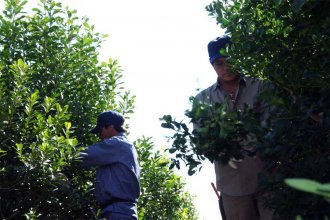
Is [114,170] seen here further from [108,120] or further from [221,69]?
[221,69]

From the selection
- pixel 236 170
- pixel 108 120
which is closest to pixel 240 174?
pixel 236 170

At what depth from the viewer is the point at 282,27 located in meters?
3.54

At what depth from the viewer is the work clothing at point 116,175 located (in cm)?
536

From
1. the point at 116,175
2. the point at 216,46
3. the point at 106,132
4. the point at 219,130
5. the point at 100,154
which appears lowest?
the point at 219,130

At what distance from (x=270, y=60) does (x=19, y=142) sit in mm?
2231

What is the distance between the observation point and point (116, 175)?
557 centimetres

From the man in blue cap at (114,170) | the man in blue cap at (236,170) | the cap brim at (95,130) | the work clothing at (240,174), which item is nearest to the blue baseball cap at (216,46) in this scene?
the man in blue cap at (236,170)

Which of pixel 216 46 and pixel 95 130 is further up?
pixel 216 46

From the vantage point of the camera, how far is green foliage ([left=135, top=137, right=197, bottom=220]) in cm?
623

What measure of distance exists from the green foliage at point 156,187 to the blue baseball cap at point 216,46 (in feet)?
4.47

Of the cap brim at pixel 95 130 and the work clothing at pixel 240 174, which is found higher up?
the cap brim at pixel 95 130

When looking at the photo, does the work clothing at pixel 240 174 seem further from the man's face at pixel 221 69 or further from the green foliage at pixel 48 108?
the green foliage at pixel 48 108

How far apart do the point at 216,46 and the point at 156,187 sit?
1987mm

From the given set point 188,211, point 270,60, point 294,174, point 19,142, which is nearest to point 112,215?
point 19,142
